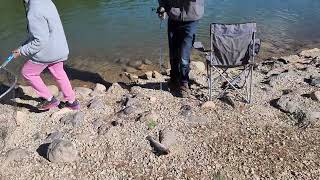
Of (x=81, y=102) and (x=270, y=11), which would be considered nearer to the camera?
(x=81, y=102)

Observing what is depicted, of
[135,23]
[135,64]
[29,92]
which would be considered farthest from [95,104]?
[135,23]

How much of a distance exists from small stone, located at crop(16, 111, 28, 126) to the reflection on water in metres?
4.14

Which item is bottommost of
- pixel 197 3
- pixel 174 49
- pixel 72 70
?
pixel 72 70

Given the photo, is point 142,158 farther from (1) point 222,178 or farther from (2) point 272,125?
(2) point 272,125

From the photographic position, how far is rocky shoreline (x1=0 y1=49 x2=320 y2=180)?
5418 mm

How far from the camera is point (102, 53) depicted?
11.5 metres

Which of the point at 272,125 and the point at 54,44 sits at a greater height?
the point at 54,44

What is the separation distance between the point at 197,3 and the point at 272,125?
203 cm

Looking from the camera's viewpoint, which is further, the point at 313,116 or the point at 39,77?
the point at 39,77

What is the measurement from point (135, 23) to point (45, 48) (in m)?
7.35

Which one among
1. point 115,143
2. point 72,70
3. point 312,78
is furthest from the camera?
point 72,70

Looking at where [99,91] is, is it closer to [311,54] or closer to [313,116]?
[313,116]

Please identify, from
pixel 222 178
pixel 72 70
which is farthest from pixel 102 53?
pixel 222 178

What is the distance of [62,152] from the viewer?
556 centimetres
